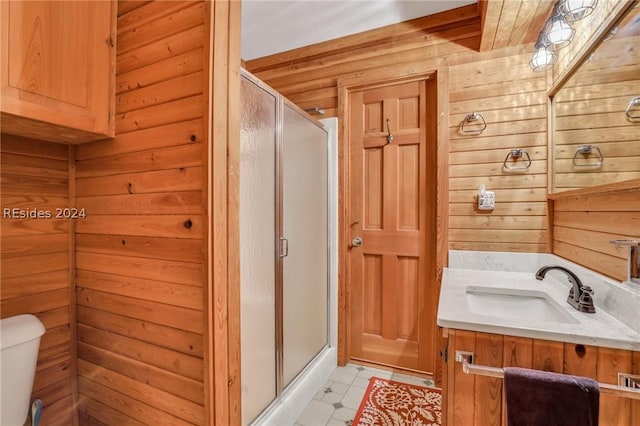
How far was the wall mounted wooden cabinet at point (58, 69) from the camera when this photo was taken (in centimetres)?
93

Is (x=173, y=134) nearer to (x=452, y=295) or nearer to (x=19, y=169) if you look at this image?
(x=19, y=169)

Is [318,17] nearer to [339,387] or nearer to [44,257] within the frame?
[44,257]

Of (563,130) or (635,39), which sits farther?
(563,130)

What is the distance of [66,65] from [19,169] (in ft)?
1.69

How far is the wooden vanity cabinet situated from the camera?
95cm

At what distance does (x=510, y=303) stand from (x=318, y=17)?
2171mm

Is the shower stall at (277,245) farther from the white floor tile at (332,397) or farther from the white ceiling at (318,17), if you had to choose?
the white ceiling at (318,17)

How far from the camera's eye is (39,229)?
1.28m

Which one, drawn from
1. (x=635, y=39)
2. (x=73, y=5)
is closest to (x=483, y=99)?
(x=635, y=39)

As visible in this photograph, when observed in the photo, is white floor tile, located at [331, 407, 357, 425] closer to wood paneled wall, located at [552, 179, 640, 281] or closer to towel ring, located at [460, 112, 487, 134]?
wood paneled wall, located at [552, 179, 640, 281]

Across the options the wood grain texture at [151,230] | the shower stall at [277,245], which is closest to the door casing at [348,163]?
the shower stall at [277,245]

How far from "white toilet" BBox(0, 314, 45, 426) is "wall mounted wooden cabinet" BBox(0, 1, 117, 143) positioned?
732mm

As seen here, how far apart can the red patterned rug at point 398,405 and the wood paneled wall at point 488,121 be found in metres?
1.02

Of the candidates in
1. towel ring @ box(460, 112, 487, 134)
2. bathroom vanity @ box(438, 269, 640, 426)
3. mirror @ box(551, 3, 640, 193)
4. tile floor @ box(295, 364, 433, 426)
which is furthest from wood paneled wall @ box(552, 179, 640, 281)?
tile floor @ box(295, 364, 433, 426)
